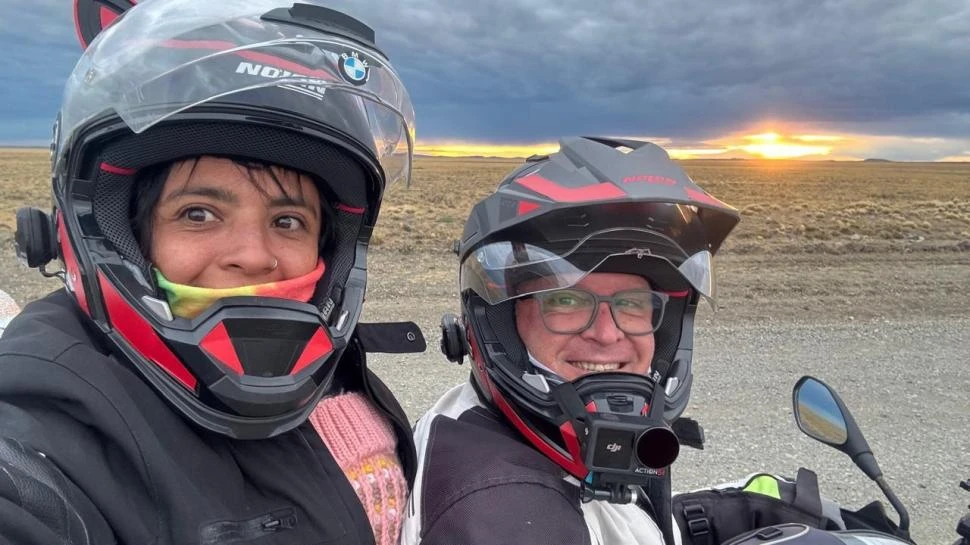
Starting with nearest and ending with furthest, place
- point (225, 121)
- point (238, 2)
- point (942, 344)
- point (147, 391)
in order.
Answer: point (147, 391) < point (225, 121) < point (238, 2) < point (942, 344)

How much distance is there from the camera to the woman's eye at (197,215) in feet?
6.01

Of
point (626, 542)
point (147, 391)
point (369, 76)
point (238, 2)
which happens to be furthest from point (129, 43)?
point (626, 542)

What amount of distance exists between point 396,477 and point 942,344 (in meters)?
7.55

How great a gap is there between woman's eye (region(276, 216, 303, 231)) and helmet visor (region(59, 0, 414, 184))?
272 millimetres

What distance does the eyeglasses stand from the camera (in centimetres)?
233

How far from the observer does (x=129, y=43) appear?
193cm

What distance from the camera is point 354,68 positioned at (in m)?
2.14

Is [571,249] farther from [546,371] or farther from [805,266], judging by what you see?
[805,266]

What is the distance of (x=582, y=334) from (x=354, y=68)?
108cm

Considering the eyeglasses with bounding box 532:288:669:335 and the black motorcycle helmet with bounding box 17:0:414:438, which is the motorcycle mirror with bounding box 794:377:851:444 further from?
the black motorcycle helmet with bounding box 17:0:414:438

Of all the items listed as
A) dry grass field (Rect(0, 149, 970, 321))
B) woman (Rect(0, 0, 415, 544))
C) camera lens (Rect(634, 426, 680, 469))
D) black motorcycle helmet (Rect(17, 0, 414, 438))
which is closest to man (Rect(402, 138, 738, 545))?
camera lens (Rect(634, 426, 680, 469))

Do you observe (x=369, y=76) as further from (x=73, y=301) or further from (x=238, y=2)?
(x=73, y=301)

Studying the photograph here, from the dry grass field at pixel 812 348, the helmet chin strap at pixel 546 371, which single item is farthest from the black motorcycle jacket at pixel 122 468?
the dry grass field at pixel 812 348

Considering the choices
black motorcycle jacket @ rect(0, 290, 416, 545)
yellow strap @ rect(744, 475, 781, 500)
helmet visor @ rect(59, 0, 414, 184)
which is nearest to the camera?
black motorcycle jacket @ rect(0, 290, 416, 545)
